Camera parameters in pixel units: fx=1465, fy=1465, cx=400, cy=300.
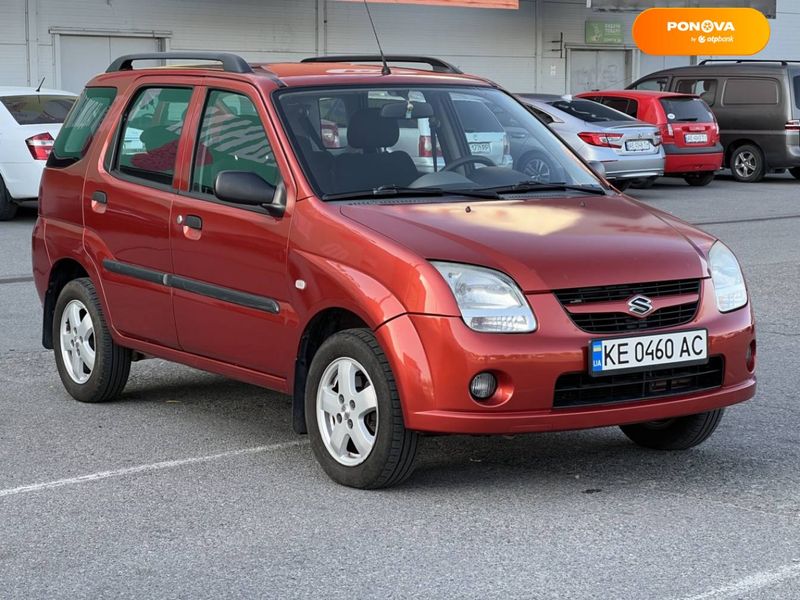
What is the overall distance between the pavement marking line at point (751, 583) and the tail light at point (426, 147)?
8.23 ft

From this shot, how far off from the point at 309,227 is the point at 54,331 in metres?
2.32

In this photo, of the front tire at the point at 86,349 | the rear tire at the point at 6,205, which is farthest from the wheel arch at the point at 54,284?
the rear tire at the point at 6,205

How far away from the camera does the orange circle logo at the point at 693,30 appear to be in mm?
32938

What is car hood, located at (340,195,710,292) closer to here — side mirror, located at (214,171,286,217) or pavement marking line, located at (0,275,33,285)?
side mirror, located at (214,171,286,217)

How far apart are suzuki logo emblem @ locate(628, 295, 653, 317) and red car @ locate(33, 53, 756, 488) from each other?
1 centimetres

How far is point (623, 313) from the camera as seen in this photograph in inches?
211

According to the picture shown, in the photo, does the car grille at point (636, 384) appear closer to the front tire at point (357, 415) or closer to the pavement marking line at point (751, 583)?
the front tire at point (357, 415)

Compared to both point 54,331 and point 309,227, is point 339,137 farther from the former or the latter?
point 54,331

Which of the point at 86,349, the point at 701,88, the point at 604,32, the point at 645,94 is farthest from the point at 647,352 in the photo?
the point at 604,32

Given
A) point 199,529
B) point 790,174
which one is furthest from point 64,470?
point 790,174

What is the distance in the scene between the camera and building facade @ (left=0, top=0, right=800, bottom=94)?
2459 centimetres

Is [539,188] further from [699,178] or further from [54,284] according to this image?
[699,178]

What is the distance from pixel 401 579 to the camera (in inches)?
178

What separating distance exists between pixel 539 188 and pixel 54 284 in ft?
9.16
